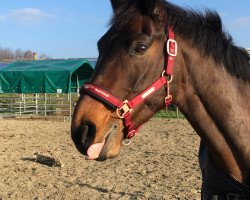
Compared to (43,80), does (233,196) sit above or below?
below

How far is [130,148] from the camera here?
396 inches

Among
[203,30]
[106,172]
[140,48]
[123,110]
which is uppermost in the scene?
[203,30]

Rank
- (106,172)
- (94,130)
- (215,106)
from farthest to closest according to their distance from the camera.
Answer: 1. (106,172)
2. (215,106)
3. (94,130)

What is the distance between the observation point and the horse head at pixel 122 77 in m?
2.00

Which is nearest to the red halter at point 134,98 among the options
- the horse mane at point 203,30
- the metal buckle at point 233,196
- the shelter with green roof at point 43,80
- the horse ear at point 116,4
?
the horse mane at point 203,30

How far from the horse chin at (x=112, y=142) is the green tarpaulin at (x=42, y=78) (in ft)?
49.7

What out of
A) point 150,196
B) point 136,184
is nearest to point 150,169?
point 136,184

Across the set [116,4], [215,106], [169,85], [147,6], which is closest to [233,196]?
[215,106]

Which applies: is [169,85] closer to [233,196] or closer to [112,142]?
[112,142]

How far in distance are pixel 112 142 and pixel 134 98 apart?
271 millimetres

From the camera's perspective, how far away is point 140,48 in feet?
6.77

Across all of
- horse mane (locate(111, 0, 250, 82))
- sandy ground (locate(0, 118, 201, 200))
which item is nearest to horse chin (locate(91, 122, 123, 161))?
horse mane (locate(111, 0, 250, 82))

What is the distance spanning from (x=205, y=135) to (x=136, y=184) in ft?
15.0

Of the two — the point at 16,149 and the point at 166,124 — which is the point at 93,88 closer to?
the point at 16,149
